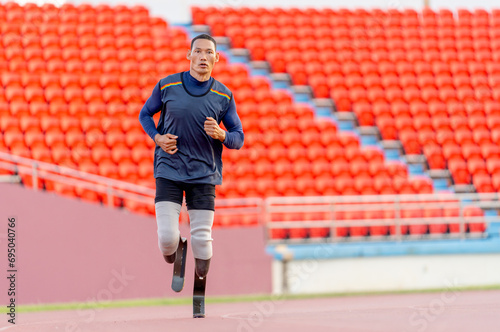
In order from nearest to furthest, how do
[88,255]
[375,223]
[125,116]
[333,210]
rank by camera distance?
[88,255] → [333,210] → [375,223] → [125,116]

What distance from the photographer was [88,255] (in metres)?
8.51

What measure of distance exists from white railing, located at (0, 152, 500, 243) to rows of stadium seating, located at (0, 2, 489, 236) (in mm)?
273

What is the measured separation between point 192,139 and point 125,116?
21.1ft

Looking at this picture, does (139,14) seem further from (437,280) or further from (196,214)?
(196,214)

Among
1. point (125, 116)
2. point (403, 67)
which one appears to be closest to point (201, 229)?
point (125, 116)

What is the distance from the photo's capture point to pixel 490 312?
16.0ft

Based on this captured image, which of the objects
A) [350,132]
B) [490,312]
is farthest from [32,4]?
[490,312]

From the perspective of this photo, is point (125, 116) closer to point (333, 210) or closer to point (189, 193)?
point (333, 210)

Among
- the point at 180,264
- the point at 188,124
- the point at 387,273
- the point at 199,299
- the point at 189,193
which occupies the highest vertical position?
the point at 188,124

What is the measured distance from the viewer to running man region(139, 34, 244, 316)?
463 centimetres

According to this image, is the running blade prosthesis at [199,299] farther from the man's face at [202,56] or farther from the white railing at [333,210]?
the white railing at [333,210]

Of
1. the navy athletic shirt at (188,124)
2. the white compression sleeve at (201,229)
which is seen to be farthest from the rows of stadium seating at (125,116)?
the navy athletic shirt at (188,124)

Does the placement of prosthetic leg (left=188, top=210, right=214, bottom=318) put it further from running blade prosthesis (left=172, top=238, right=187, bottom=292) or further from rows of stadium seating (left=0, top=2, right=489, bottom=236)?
rows of stadium seating (left=0, top=2, right=489, bottom=236)

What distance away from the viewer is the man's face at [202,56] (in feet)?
15.3
